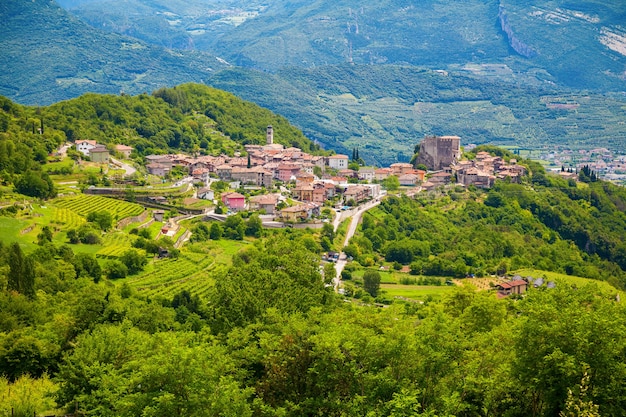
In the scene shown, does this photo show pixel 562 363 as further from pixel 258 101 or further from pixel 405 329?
pixel 258 101

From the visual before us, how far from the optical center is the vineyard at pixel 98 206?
54.1 meters

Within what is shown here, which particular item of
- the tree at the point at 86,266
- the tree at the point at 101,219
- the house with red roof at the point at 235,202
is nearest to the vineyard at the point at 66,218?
the tree at the point at 101,219

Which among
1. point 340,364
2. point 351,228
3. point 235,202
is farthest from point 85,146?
point 340,364

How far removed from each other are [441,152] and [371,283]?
142 ft

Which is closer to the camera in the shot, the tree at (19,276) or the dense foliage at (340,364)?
the dense foliage at (340,364)

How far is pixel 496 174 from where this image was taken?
3484 inches

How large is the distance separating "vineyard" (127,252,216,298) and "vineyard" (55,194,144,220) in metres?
8.87

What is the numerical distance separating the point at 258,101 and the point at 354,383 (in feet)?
543

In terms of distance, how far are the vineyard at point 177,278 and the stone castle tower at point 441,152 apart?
46719 mm

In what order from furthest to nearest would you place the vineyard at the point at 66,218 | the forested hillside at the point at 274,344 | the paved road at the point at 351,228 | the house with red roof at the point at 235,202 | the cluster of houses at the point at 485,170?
the cluster of houses at the point at 485,170 < the house with red roof at the point at 235,202 < the paved road at the point at 351,228 < the vineyard at the point at 66,218 < the forested hillside at the point at 274,344

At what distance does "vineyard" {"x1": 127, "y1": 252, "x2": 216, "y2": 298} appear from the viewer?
41.7m

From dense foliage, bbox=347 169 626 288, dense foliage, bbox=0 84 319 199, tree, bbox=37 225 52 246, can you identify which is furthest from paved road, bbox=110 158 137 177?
tree, bbox=37 225 52 246

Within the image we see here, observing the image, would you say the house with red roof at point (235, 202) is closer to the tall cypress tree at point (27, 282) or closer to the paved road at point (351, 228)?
the paved road at point (351, 228)

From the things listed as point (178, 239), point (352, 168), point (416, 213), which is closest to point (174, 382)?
point (178, 239)
